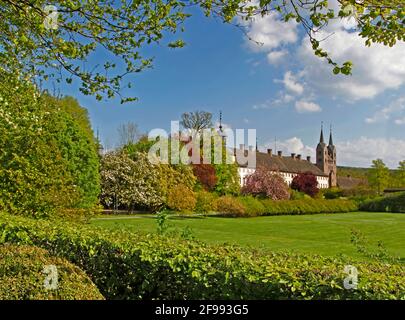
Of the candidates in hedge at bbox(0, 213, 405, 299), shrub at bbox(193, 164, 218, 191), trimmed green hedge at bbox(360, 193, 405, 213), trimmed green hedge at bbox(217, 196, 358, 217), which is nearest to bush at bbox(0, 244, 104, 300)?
hedge at bbox(0, 213, 405, 299)

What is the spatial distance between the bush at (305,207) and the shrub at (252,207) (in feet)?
2.25

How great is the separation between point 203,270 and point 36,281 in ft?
5.35

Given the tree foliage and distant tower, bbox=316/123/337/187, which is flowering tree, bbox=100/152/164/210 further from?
distant tower, bbox=316/123/337/187

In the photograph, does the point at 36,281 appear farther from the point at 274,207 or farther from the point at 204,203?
the point at 274,207

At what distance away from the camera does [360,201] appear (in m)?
49.2

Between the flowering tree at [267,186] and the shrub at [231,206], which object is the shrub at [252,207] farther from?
the flowering tree at [267,186]

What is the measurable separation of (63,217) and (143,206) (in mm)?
23317

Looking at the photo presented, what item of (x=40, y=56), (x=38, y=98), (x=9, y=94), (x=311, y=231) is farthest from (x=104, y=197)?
(x=40, y=56)

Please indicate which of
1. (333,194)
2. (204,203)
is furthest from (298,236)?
(333,194)

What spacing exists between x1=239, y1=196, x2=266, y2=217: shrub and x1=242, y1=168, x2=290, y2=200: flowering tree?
29.4ft

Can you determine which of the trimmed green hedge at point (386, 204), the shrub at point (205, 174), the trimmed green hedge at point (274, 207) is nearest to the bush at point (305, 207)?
the trimmed green hedge at point (274, 207)

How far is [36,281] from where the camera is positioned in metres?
4.13

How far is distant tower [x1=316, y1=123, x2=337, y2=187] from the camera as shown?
10796 cm
